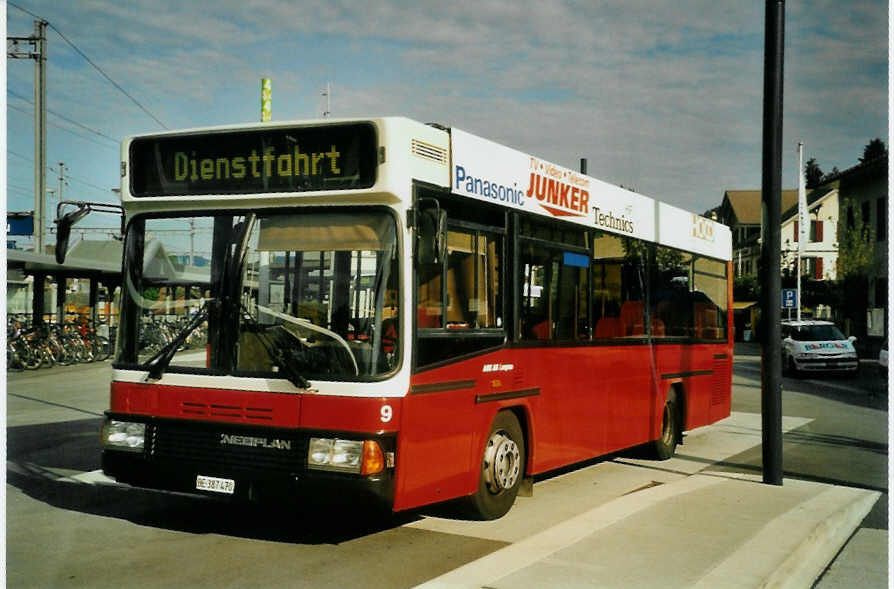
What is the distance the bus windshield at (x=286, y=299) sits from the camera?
6688 mm

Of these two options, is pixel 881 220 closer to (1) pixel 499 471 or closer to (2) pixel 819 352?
(2) pixel 819 352

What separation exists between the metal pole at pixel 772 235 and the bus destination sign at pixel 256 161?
4525 millimetres

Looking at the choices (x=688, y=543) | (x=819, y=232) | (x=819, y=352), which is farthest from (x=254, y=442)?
(x=819, y=232)

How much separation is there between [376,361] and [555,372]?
2870mm

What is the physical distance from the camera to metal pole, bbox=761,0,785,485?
959cm

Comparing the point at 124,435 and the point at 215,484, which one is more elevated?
the point at 124,435

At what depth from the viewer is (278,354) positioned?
6754 mm

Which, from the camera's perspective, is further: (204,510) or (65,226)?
(204,510)

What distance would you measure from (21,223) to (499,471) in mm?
28901

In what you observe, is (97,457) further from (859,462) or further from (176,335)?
(859,462)

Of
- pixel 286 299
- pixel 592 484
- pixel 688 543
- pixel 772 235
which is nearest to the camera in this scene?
pixel 286 299

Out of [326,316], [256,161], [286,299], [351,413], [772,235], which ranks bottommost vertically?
[351,413]

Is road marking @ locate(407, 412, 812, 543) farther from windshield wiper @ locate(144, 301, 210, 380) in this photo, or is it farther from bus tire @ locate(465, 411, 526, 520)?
windshield wiper @ locate(144, 301, 210, 380)

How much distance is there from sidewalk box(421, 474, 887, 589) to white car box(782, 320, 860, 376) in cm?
2121
